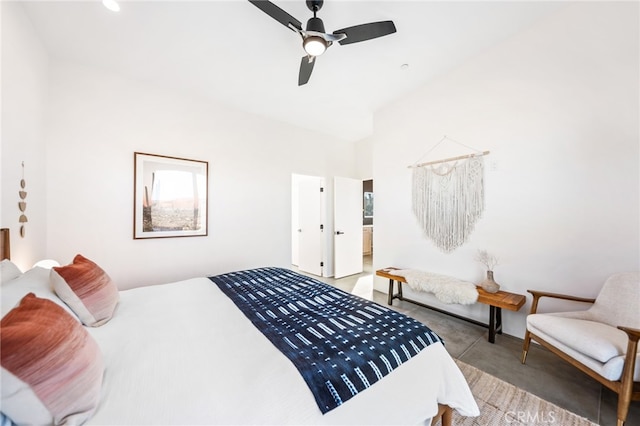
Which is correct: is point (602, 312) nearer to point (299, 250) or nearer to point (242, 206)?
point (242, 206)

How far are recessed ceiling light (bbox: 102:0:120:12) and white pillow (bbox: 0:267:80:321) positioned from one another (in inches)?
76.4

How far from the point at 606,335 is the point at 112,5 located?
A: 4.15m

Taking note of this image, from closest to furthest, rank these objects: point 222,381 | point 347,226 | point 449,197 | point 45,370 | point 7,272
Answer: point 45,370 < point 222,381 < point 7,272 < point 449,197 < point 347,226

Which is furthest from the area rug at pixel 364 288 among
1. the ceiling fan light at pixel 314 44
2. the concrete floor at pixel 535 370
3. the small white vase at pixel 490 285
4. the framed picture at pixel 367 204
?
the ceiling fan light at pixel 314 44

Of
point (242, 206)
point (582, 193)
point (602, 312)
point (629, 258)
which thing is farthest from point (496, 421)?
point (242, 206)

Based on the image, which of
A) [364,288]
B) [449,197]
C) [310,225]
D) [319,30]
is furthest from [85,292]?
[310,225]

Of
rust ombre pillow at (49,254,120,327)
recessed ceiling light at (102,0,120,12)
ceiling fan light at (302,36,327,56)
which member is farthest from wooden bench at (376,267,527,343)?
recessed ceiling light at (102,0,120,12)

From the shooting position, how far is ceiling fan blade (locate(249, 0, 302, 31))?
1.48 meters

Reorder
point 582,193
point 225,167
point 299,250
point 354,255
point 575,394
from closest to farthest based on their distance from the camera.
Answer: point 575,394 → point 582,193 → point 225,167 → point 354,255 → point 299,250

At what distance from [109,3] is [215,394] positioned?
8.78 ft

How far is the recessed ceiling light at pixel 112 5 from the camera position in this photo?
5.66 feet

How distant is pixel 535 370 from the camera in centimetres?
183

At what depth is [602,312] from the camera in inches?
67.7

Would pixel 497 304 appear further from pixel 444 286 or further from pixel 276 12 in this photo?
pixel 276 12
